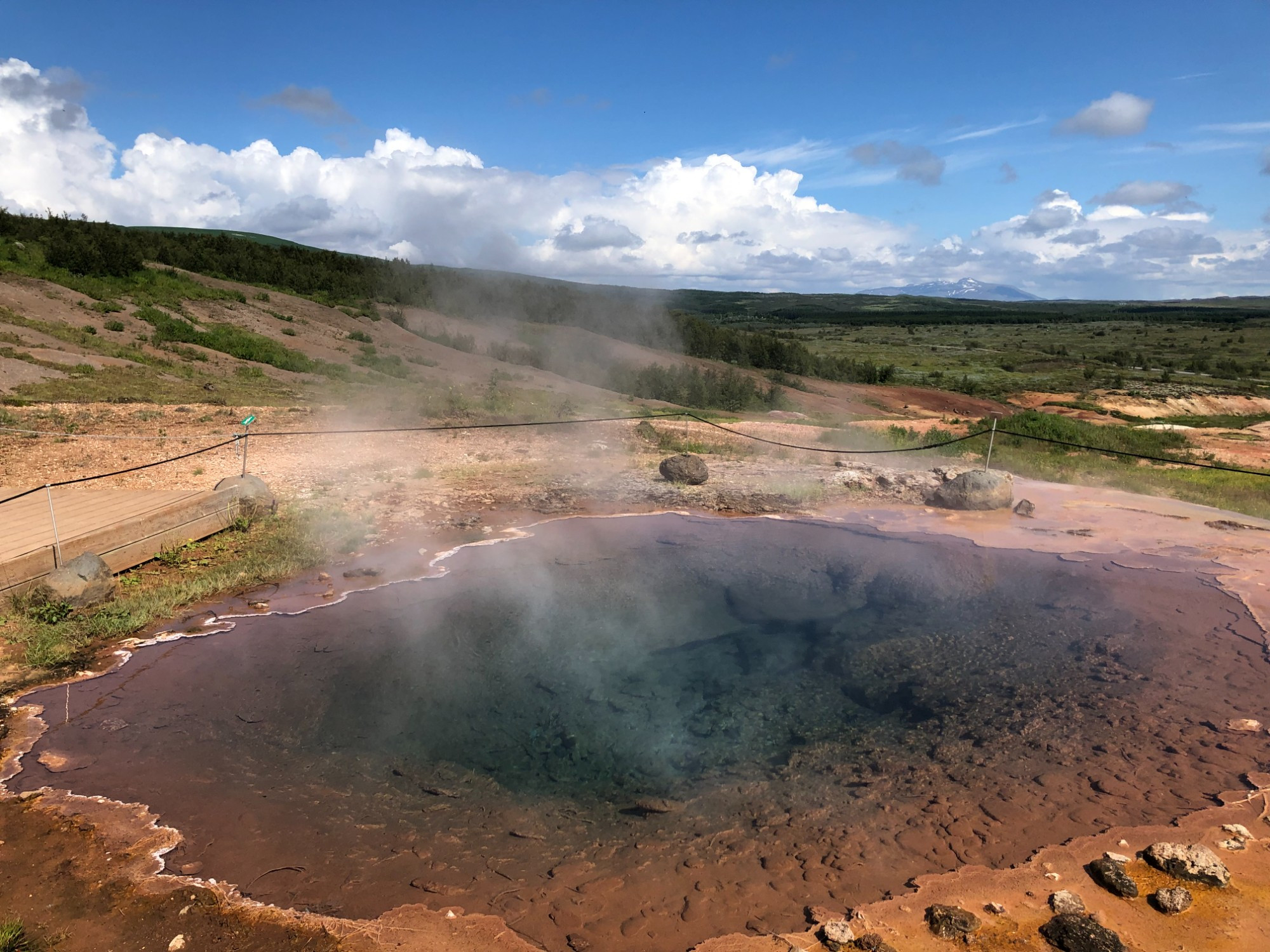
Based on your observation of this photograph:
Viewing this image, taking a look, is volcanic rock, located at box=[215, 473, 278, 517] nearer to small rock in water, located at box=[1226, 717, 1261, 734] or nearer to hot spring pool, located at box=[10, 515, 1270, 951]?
hot spring pool, located at box=[10, 515, 1270, 951]

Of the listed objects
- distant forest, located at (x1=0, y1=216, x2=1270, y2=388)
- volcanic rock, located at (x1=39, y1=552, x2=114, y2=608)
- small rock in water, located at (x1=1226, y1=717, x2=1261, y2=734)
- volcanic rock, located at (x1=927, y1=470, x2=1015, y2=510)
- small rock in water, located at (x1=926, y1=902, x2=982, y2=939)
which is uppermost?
distant forest, located at (x1=0, y1=216, x2=1270, y2=388)

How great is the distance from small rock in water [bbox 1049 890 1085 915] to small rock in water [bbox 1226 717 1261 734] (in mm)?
2329

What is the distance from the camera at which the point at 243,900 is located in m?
3.21

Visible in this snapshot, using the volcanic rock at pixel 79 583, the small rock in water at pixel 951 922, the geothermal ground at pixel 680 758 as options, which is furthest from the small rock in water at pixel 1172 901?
the volcanic rock at pixel 79 583

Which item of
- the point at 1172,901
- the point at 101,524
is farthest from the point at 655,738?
the point at 101,524

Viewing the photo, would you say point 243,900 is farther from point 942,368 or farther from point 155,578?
point 942,368

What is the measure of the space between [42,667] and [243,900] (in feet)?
10.4

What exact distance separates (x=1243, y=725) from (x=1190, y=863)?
1.88 m

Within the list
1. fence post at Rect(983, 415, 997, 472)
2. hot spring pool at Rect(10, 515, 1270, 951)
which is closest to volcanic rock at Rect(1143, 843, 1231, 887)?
hot spring pool at Rect(10, 515, 1270, 951)

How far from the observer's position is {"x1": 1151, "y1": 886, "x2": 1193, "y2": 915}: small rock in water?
3.14 metres

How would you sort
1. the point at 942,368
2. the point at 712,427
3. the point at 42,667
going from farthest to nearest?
1. the point at 942,368
2. the point at 712,427
3. the point at 42,667

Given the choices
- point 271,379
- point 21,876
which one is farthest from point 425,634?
point 271,379

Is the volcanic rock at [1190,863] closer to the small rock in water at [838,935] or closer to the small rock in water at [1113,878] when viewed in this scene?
the small rock in water at [1113,878]

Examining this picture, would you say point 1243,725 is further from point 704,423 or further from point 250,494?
point 704,423
